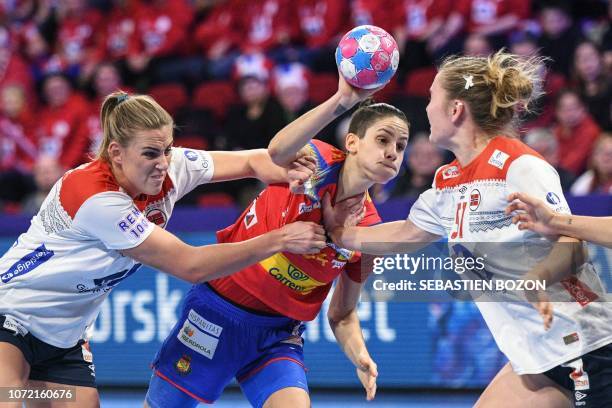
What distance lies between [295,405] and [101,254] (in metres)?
1.11

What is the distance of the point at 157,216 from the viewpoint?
4137 mm

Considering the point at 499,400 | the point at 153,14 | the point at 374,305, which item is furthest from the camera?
the point at 153,14

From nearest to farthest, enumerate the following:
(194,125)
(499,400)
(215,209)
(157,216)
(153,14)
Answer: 1. (499,400)
2. (157,216)
3. (215,209)
4. (194,125)
5. (153,14)

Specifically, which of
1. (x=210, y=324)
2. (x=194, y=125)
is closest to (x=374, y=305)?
(x=210, y=324)

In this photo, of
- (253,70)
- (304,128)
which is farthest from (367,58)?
(253,70)

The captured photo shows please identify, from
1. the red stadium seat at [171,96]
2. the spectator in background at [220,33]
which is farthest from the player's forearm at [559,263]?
the spectator in background at [220,33]

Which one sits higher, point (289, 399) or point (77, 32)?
point (77, 32)

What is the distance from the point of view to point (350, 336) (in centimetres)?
439

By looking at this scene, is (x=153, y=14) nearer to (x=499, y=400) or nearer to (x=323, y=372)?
(x=323, y=372)

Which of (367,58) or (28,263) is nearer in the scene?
(367,58)

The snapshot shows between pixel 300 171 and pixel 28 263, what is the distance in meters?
1.28

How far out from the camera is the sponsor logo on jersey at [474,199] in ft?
11.4

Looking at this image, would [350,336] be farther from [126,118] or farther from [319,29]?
[319,29]

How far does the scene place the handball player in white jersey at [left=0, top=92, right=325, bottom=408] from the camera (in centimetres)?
375
